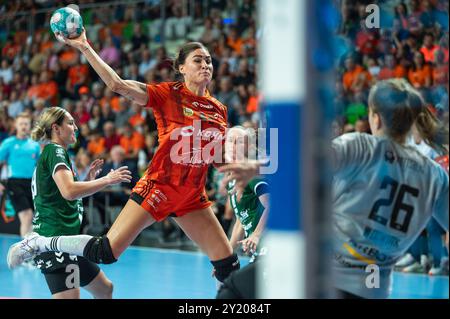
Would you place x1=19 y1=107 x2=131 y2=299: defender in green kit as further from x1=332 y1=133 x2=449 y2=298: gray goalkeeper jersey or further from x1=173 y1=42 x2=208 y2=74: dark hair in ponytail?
x1=332 y1=133 x2=449 y2=298: gray goalkeeper jersey

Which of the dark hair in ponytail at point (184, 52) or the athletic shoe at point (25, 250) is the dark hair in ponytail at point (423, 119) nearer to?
the dark hair in ponytail at point (184, 52)

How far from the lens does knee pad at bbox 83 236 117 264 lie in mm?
4539

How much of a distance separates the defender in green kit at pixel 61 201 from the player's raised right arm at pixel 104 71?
0.50 metres

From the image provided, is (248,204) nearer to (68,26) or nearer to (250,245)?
(250,245)

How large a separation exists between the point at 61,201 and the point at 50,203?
7 cm

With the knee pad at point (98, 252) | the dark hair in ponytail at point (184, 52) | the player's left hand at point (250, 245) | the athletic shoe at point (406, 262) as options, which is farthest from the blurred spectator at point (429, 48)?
the knee pad at point (98, 252)

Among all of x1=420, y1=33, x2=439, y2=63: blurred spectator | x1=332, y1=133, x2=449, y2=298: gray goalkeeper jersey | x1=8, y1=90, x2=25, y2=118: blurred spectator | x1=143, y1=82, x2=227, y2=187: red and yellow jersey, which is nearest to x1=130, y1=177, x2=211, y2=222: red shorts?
x1=143, y1=82, x2=227, y2=187: red and yellow jersey

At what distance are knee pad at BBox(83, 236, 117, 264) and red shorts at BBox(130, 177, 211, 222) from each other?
1.21 ft

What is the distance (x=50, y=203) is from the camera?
15.5 ft

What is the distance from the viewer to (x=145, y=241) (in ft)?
36.6

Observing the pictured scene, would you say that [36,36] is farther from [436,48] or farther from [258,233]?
[258,233]

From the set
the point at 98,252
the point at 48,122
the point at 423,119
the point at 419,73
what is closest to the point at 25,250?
the point at 98,252

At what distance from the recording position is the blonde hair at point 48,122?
15.7 ft
